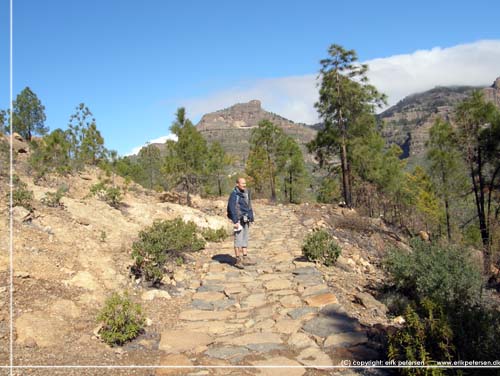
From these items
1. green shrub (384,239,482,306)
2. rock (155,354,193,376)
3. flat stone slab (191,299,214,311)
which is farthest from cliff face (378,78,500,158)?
rock (155,354,193,376)

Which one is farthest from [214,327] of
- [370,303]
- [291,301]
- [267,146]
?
[267,146]

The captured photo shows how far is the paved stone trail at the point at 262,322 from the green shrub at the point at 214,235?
201cm

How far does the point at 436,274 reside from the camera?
5660 mm

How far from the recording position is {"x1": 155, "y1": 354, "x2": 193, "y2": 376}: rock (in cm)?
337

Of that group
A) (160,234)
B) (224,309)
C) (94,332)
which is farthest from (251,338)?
(160,234)

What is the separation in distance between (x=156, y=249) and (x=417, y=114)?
17045cm

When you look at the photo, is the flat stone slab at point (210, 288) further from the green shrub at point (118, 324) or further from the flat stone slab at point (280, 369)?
the flat stone slab at point (280, 369)

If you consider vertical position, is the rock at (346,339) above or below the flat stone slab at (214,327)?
below

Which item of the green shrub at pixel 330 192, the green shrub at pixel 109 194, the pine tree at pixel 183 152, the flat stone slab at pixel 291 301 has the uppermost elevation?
the pine tree at pixel 183 152

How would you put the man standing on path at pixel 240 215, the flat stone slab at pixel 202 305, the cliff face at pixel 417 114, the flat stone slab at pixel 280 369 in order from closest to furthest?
the flat stone slab at pixel 280 369 → the flat stone slab at pixel 202 305 → the man standing on path at pixel 240 215 → the cliff face at pixel 417 114

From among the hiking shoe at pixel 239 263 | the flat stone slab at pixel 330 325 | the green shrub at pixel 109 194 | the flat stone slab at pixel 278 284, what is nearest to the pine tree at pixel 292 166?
the green shrub at pixel 109 194

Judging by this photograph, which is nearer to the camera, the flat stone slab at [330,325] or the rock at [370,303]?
the flat stone slab at [330,325]

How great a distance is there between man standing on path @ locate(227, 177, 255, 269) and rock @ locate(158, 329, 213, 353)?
9.64ft

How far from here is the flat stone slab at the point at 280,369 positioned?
335 cm
